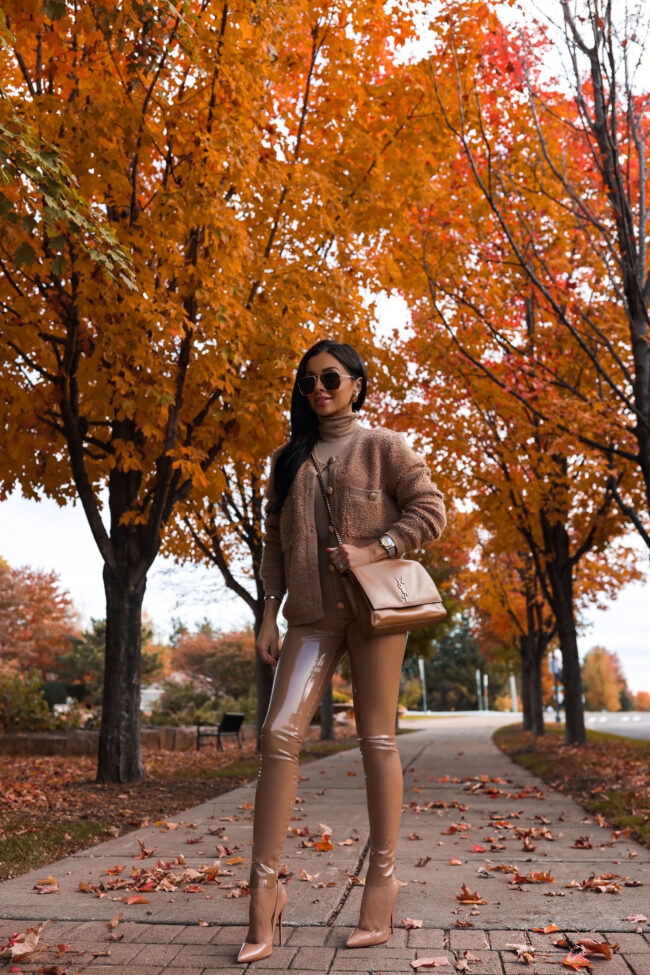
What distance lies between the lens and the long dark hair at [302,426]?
3.36m

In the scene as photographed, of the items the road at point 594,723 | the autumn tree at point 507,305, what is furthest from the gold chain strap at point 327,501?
the road at point 594,723

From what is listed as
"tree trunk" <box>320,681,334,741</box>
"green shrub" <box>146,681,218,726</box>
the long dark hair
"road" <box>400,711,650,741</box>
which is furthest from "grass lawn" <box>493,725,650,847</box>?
"green shrub" <box>146,681,218,726</box>

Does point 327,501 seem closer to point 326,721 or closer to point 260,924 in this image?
point 260,924

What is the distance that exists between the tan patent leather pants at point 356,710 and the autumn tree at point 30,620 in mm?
26008

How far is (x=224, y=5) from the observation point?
705 cm


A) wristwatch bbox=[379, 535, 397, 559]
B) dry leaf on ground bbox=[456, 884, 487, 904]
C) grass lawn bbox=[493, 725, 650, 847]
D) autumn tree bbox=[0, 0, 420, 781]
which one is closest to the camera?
wristwatch bbox=[379, 535, 397, 559]

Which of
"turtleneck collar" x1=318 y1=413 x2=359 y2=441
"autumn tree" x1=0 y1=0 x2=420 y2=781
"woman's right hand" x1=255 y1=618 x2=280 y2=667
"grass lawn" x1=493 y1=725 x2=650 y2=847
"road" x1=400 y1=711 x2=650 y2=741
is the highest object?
"autumn tree" x1=0 y1=0 x2=420 y2=781

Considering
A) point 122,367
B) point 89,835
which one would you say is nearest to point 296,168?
point 122,367

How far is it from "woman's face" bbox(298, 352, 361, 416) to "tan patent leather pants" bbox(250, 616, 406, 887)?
2.63 feet

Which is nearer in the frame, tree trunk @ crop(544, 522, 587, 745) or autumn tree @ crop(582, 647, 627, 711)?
tree trunk @ crop(544, 522, 587, 745)

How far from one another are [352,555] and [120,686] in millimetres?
6224

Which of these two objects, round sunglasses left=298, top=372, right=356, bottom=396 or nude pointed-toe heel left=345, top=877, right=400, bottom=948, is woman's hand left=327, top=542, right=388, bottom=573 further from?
nude pointed-toe heel left=345, top=877, right=400, bottom=948

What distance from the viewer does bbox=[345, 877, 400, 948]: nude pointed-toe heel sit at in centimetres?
300

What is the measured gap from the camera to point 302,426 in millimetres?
3480
